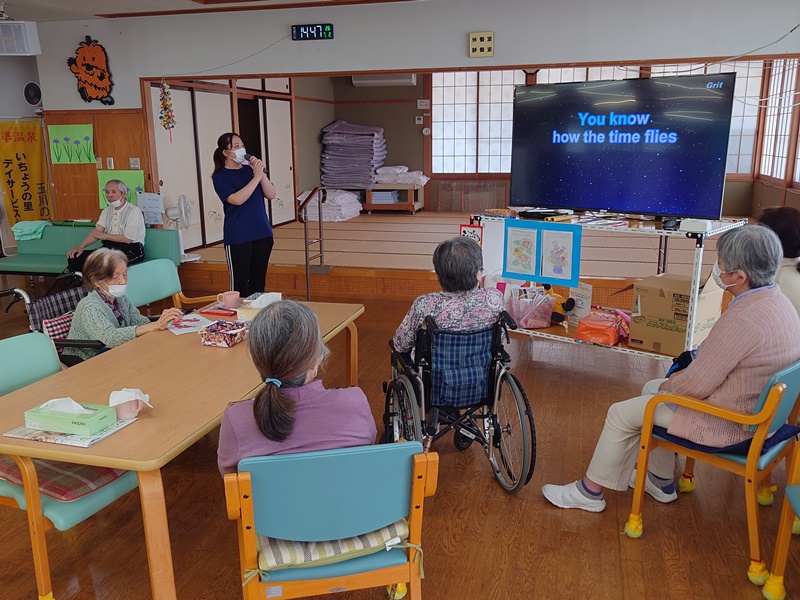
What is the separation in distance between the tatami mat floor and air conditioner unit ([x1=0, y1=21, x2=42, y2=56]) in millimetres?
2091

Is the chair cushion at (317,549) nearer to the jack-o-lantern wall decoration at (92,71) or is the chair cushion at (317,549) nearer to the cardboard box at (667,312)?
the cardboard box at (667,312)

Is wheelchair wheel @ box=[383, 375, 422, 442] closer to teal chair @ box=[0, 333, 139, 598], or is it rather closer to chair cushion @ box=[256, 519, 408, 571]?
chair cushion @ box=[256, 519, 408, 571]

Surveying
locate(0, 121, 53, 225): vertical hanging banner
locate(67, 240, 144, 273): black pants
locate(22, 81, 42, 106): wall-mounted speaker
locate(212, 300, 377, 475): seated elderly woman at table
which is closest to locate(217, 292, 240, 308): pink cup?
locate(212, 300, 377, 475): seated elderly woman at table

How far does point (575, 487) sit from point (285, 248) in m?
4.62

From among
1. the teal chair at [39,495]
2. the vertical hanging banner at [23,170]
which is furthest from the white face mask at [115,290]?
the vertical hanging banner at [23,170]

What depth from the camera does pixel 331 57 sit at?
4824 millimetres

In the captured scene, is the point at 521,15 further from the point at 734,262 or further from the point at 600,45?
the point at 734,262

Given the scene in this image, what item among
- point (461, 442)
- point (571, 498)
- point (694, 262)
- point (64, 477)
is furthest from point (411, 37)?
point (64, 477)

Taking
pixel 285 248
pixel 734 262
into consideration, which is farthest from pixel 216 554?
pixel 285 248

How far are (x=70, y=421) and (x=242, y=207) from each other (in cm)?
264

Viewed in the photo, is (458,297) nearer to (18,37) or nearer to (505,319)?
(505,319)

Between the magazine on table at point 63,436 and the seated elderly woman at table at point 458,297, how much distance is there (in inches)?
41.0

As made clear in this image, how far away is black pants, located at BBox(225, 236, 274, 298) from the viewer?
4.24 metres

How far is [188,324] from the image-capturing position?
2672 millimetres
